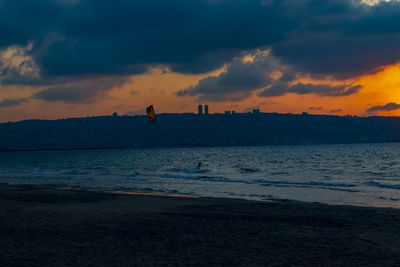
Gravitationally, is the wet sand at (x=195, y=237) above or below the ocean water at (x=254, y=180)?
above

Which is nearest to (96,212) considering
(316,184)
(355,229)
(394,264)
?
(355,229)

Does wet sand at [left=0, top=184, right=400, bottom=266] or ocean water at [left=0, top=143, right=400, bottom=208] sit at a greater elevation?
wet sand at [left=0, top=184, right=400, bottom=266]

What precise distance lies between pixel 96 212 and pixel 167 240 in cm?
760

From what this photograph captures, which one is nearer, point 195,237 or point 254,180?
point 195,237

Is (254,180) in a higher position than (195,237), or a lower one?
lower

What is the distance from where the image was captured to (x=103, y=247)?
11078 mm

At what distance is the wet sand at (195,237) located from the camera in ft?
32.5

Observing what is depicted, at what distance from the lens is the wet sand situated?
9.91 meters

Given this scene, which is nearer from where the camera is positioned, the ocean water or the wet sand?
the wet sand

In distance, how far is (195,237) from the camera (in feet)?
41.8

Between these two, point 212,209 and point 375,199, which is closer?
Result: point 212,209

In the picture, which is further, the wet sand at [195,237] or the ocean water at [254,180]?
the ocean water at [254,180]

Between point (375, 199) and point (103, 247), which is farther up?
point (103, 247)

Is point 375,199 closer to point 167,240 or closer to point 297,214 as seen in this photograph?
point 297,214
